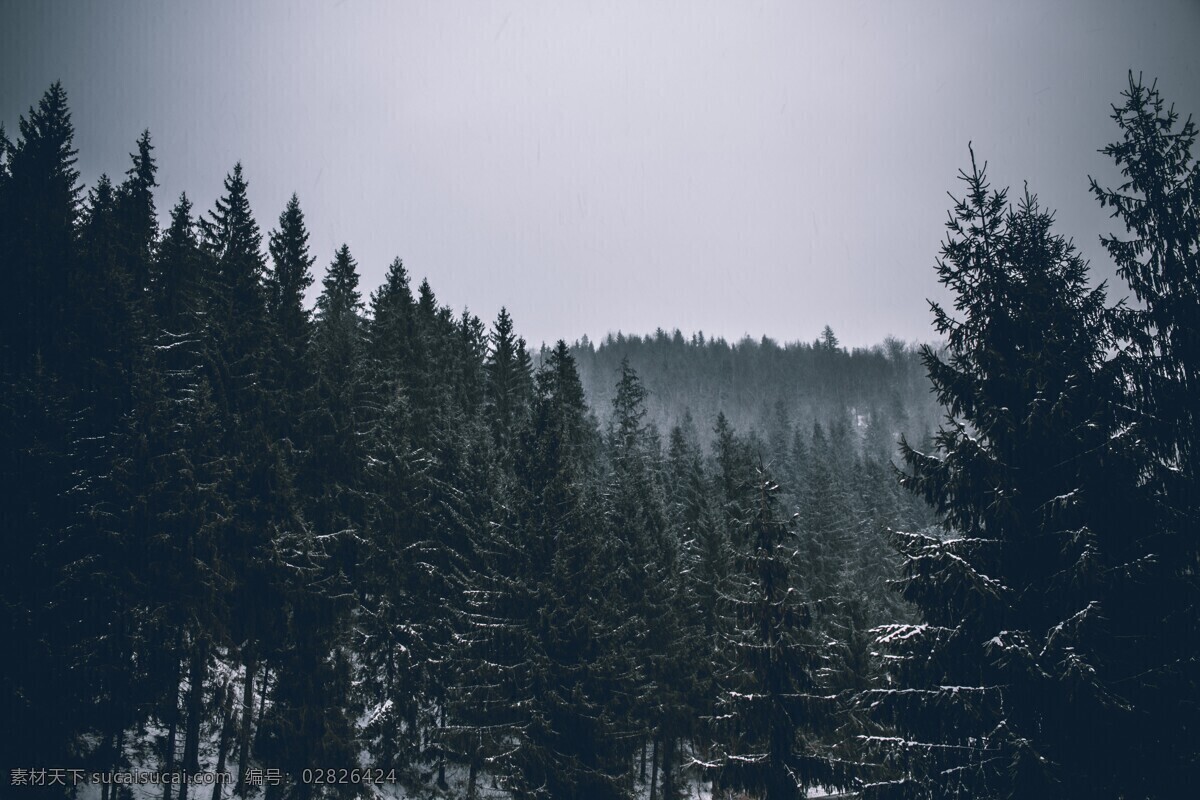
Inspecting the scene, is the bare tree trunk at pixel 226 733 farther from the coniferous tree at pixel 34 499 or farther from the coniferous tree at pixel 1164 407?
the coniferous tree at pixel 1164 407

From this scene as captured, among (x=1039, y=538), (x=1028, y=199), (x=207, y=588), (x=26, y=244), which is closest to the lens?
(x=1039, y=538)

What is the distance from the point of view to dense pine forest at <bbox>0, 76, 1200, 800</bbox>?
8.83m

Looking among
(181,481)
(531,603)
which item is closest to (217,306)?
(181,481)

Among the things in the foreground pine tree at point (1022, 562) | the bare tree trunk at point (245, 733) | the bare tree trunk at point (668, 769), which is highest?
the foreground pine tree at point (1022, 562)

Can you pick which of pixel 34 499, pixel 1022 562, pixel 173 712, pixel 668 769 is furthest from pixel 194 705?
pixel 1022 562

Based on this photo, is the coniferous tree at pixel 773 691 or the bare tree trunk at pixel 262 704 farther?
the bare tree trunk at pixel 262 704

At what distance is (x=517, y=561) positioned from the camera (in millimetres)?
19406

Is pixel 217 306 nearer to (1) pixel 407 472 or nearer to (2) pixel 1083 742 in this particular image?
(1) pixel 407 472

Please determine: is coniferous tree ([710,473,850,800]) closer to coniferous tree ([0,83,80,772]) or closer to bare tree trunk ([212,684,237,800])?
bare tree trunk ([212,684,237,800])

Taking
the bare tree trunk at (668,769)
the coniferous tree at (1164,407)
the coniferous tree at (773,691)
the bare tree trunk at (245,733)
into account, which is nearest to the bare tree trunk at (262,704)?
the bare tree trunk at (245,733)

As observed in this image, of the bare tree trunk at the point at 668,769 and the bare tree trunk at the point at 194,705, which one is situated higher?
the bare tree trunk at the point at 194,705

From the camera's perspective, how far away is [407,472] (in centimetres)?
2452

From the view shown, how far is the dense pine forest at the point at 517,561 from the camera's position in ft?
29.0

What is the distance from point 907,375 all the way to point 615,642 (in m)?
193
